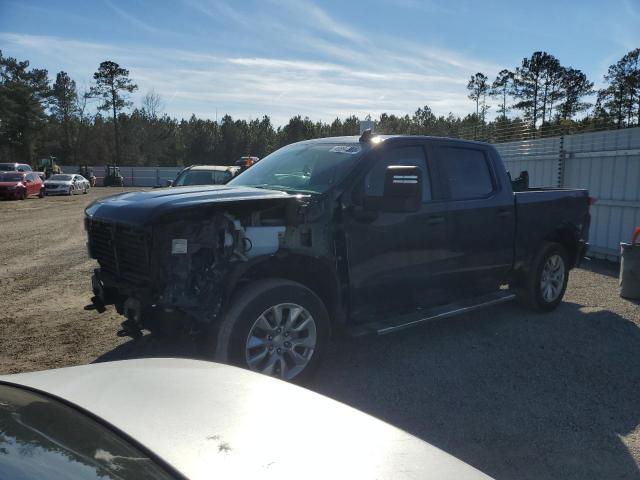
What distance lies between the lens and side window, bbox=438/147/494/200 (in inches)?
213

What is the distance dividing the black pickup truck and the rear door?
2 centimetres

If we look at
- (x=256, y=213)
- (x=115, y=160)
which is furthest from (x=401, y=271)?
(x=115, y=160)

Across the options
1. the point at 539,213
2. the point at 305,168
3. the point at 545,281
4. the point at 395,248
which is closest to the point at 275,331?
the point at 395,248

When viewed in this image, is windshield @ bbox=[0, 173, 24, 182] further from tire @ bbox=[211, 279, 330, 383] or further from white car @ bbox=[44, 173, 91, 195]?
tire @ bbox=[211, 279, 330, 383]

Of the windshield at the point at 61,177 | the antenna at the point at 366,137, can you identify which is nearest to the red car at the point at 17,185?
the windshield at the point at 61,177

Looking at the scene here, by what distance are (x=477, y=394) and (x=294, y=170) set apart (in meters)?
2.50

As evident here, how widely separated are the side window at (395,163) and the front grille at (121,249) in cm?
188

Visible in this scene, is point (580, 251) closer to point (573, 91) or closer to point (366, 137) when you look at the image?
point (366, 137)

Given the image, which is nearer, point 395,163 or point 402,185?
point 402,185

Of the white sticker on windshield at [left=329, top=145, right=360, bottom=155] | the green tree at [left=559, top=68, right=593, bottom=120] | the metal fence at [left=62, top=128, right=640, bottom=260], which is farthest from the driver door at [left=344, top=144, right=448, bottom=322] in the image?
the green tree at [left=559, top=68, right=593, bottom=120]

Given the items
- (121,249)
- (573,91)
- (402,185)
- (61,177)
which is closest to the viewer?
(121,249)

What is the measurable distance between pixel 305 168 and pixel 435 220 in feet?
4.32

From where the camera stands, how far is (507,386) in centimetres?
446

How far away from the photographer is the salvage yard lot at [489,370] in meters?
3.50
